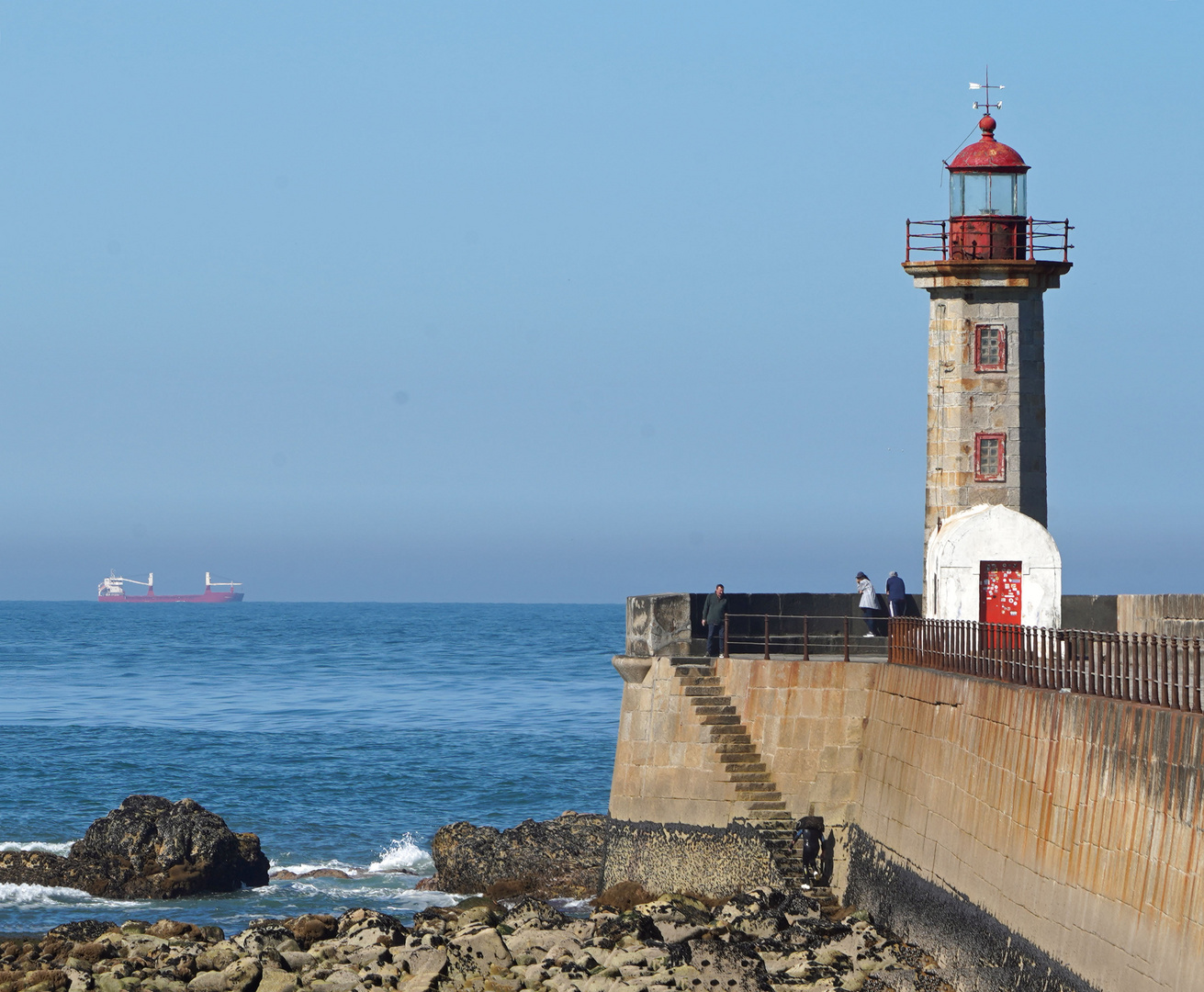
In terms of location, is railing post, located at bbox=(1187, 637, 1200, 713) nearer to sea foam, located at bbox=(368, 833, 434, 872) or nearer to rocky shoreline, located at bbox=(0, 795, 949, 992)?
rocky shoreline, located at bbox=(0, 795, 949, 992)

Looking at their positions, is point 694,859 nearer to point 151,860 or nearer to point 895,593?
point 895,593

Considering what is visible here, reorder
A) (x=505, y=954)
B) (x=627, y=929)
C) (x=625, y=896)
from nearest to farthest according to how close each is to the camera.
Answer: (x=505, y=954)
(x=627, y=929)
(x=625, y=896)

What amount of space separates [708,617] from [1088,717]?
8.65 m

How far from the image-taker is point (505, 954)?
57.0 ft

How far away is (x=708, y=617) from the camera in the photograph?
21781 mm

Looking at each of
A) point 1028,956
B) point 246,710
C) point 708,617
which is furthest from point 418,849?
point 246,710

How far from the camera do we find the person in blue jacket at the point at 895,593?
891 inches

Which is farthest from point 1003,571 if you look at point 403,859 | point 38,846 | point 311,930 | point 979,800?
point 38,846

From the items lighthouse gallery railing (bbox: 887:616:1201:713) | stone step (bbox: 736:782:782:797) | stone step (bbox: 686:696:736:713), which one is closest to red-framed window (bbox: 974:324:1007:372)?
lighthouse gallery railing (bbox: 887:616:1201:713)

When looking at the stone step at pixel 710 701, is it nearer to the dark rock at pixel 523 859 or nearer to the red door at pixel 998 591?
the dark rock at pixel 523 859

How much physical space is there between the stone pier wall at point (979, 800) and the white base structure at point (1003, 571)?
8.33 ft

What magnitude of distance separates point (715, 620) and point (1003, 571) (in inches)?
150

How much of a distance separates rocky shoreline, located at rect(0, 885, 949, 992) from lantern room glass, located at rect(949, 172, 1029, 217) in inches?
402

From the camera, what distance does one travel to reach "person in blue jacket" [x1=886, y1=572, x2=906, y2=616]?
2262 cm
